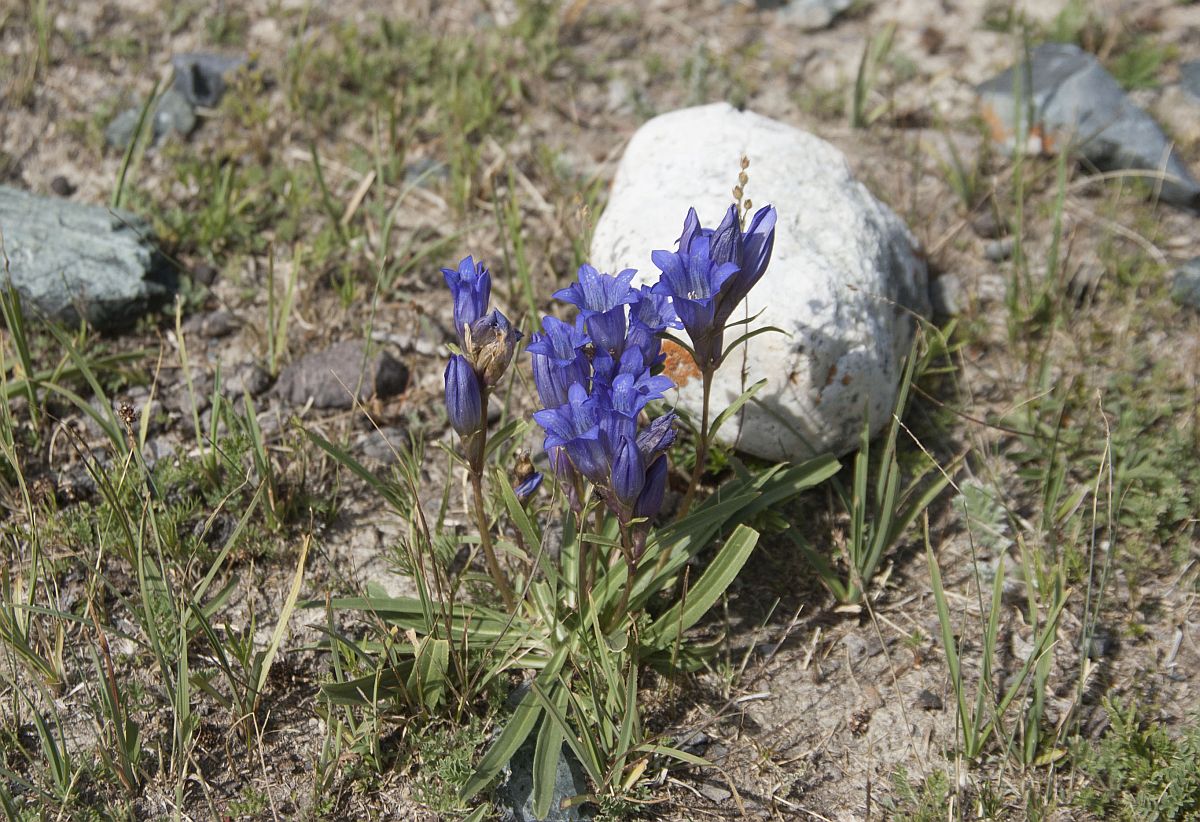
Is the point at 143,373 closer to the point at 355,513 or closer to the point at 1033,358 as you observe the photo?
the point at 355,513

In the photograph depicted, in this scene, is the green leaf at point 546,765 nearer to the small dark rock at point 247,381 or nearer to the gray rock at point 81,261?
the small dark rock at point 247,381

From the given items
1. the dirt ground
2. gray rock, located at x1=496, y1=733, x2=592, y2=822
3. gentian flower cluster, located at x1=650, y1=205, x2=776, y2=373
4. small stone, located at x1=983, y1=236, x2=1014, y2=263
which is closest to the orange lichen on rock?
the dirt ground

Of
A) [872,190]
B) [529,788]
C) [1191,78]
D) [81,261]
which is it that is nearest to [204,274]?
[81,261]

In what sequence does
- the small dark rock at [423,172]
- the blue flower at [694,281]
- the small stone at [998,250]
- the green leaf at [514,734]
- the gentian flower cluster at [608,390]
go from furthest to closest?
1. the small dark rock at [423,172]
2. the small stone at [998,250]
3. the green leaf at [514,734]
4. the blue flower at [694,281]
5. the gentian flower cluster at [608,390]

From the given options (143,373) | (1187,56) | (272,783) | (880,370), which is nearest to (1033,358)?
(880,370)

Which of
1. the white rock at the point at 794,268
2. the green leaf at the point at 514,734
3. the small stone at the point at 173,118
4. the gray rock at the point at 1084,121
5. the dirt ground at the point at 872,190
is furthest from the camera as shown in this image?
the small stone at the point at 173,118

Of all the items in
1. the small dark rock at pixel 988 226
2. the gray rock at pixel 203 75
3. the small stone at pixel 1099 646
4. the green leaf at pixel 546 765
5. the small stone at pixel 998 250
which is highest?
the gray rock at pixel 203 75

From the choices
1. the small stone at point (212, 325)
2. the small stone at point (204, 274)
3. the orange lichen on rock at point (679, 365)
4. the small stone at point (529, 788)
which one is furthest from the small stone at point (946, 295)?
the small stone at point (204, 274)

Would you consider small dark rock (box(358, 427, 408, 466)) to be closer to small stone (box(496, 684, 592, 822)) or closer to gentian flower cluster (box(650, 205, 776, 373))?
small stone (box(496, 684, 592, 822))

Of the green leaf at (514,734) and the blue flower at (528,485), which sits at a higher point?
the blue flower at (528,485)
